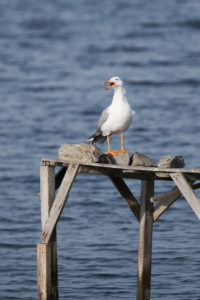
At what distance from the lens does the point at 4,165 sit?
107 ft

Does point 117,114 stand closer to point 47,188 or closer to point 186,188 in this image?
point 47,188

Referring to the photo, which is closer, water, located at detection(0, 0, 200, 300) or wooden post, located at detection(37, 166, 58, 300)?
wooden post, located at detection(37, 166, 58, 300)

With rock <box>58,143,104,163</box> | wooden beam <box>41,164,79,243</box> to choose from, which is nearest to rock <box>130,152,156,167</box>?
rock <box>58,143,104,163</box>

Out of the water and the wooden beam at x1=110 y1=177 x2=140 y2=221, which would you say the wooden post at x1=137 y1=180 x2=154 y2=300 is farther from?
the water

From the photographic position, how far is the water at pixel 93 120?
19625mm

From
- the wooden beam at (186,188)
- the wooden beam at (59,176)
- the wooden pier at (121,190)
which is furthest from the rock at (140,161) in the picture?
the wooden beam at (59,176)

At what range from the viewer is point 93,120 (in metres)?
40.6

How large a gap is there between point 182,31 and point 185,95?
57.7 ft

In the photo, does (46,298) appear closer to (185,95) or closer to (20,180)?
(20,180)

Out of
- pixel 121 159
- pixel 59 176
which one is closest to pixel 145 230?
pixel 59 176

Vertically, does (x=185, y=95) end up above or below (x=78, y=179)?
above

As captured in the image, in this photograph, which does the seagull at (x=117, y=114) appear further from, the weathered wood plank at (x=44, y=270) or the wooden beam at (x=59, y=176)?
the weathered wood plank at (x=44, y=270)

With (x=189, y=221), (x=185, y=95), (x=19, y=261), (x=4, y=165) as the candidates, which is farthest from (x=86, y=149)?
(x=185, y=95)

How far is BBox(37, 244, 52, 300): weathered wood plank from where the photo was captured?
50.3ft
